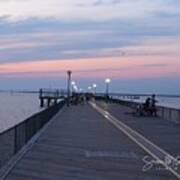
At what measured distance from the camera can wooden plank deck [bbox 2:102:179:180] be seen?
639 inches

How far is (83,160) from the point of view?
19.3m

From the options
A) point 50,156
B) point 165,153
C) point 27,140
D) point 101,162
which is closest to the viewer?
point 101,162

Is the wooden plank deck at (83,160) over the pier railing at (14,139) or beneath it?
beneath

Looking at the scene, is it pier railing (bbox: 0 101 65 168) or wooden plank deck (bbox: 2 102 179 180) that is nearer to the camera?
wooden plank deck (bbox: 2 102 179 180)

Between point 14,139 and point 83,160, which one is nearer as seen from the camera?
point 83,160

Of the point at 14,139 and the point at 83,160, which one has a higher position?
the point at 14,139

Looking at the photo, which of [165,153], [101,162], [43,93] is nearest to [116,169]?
[101,162]

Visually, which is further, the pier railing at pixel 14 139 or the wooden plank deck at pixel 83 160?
the pier railing at pixel 14 139

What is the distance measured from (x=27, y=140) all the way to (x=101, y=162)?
21.8ft

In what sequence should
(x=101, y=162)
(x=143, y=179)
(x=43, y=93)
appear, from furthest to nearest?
(x=43, y=93) → (x=101, y=162) → (x=143, y=179)

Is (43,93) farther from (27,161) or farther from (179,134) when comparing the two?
(27,161)

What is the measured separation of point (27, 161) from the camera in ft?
62.0

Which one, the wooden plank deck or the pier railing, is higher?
the pier railing

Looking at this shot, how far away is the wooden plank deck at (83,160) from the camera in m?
16.2
